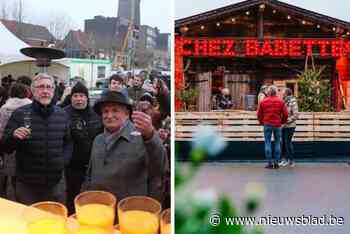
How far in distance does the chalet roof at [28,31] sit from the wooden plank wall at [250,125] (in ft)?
2.45

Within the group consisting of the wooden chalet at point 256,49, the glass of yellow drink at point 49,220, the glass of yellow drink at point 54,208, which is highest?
the wooden chalet at point 256,49

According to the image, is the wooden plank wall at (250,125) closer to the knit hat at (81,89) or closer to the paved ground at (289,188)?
the paved ground at (289,188)

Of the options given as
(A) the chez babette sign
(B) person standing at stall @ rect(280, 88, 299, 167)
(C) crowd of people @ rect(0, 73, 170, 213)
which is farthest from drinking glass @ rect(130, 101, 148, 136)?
(B) person standing at stall @ rect(280, 88, 299, 167)

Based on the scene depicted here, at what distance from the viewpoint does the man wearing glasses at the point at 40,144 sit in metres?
2.26

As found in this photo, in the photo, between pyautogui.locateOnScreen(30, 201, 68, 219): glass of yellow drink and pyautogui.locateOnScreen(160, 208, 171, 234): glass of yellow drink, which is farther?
pyautogui.locateOnScreen(30, 201, 68, 219): glass of yellow drink

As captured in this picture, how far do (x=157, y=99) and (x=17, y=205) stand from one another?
86 centimetres

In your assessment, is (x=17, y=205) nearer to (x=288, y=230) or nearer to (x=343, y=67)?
(x=288, y=230)

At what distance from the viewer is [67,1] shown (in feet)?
7.26

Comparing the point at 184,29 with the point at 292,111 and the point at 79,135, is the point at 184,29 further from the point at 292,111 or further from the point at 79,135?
the point at 79,135

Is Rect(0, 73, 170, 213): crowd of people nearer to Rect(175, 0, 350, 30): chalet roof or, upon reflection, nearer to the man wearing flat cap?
the man wearing flat cap

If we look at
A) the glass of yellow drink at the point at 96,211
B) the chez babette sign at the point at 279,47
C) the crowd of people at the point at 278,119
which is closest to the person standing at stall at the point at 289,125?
the crowd of people at the point at 278,119

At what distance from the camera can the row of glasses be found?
2137 mm

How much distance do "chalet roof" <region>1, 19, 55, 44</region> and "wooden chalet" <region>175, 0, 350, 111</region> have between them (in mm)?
646

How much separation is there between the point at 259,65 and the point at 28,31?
1.08m
